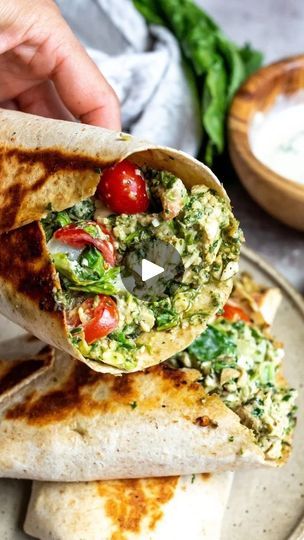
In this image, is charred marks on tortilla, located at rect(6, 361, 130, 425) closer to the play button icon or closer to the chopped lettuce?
the chopped lettuce

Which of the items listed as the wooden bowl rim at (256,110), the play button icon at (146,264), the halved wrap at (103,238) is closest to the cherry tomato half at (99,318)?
the halved wrap at (103,238)

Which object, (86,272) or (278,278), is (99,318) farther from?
(278,278)

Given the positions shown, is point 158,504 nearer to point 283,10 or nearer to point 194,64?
point 194,64

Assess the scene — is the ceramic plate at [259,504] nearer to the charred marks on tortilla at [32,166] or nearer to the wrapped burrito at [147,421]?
the wrapped burrito at [147,421]

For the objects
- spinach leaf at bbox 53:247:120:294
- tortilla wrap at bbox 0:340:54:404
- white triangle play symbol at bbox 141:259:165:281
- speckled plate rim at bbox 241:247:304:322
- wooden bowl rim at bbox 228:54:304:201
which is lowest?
tortilla wrap at bbox 0:340:54:404

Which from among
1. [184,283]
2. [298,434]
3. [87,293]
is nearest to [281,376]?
[298,434]

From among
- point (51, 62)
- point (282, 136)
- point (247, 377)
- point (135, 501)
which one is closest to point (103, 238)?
point (247, 377)

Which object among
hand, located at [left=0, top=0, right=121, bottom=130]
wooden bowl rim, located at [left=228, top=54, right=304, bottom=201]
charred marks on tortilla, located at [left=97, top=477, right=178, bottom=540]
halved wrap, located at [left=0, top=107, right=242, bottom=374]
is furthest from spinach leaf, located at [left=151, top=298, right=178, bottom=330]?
wooden bowl rim, located at [left=228, top=54, right=304, bottom=201]

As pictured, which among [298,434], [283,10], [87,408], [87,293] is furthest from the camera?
[283,10]
